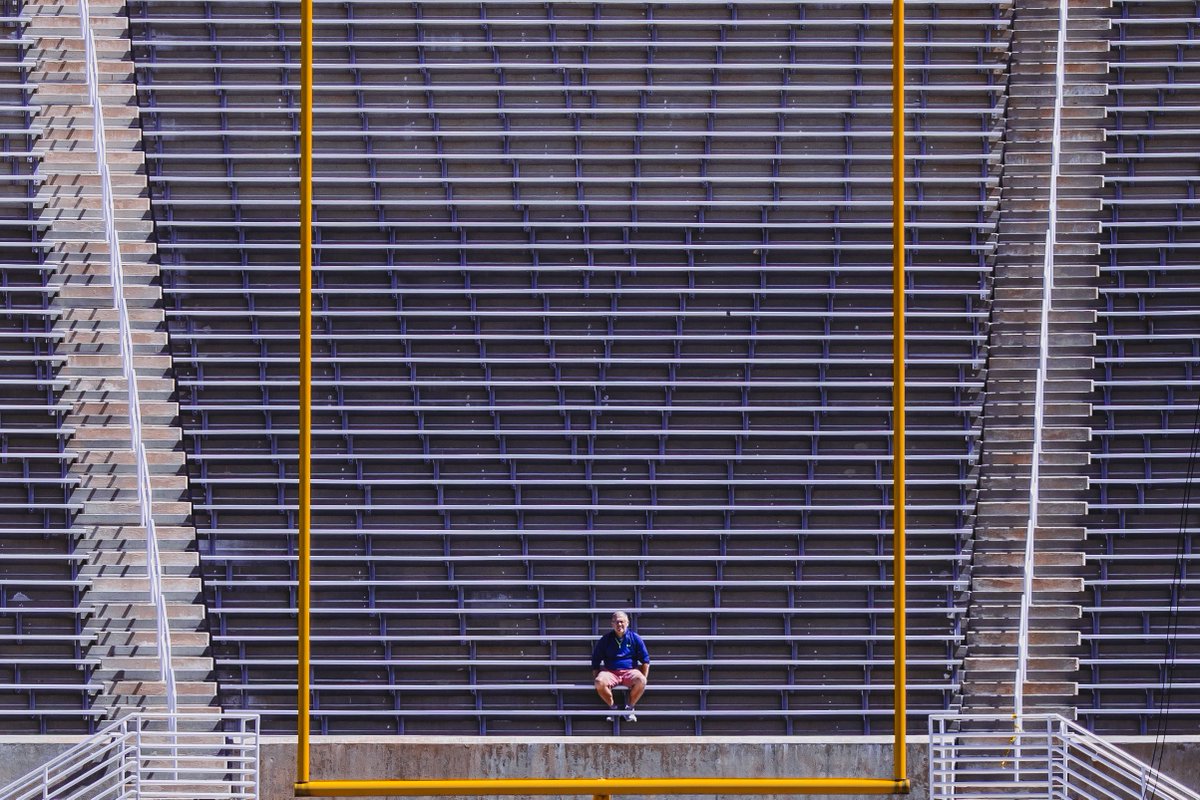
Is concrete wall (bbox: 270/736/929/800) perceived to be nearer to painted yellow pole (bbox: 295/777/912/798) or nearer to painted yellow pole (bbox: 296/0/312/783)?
painted yellow pole (bbox: 296/0/312/783)

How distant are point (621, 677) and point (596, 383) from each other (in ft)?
6.91

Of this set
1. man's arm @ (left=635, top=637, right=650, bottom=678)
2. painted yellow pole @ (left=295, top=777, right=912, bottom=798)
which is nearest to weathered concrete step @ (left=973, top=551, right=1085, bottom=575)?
man's arm @ (left=635, top=637, right=650, bottom=678)

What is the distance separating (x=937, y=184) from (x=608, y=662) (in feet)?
13.5

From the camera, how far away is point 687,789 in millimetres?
6992

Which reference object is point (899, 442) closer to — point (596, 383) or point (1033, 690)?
point (1033, 690)

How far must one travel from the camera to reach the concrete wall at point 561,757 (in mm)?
8547

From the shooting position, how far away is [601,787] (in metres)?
7.05

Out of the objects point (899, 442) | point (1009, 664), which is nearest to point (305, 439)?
point (899, 442)

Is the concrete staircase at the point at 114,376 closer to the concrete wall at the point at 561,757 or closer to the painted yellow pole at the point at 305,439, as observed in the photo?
the concrete wall at the point at 561,757

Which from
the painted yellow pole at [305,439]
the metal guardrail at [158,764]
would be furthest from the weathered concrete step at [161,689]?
the painted yellow pole at [305,439]

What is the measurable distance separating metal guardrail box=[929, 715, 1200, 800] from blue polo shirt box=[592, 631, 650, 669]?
1.66 m


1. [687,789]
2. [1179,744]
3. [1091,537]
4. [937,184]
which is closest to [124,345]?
[687,789]

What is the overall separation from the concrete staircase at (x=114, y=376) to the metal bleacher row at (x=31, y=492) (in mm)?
98

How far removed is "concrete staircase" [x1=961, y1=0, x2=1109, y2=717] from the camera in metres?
9.20
